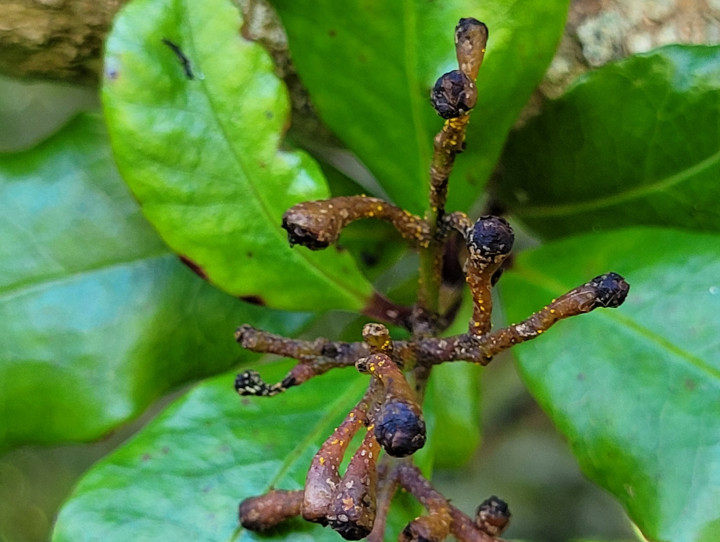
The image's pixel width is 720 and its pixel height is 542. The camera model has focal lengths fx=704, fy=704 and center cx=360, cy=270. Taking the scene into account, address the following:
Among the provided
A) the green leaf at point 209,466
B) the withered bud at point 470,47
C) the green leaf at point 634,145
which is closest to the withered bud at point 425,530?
the green leaf at point 209,466

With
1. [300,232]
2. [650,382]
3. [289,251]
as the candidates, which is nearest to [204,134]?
[289,251]

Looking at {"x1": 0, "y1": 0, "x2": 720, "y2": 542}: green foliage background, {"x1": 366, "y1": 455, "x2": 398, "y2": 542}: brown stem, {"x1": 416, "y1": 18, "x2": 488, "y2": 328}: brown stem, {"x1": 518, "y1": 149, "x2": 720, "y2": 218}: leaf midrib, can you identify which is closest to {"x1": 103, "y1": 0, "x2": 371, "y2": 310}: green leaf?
{"x1": 0, "y1": 0, "x2": 720, "y2": 542}: green foliage background

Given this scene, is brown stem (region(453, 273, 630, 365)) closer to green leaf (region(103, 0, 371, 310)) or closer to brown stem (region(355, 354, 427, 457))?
brown stem (region(355, 354, 427, 457))

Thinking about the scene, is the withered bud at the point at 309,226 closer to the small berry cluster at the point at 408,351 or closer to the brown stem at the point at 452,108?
the small berry cluster at the point at 408,351

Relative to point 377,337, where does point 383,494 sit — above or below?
below

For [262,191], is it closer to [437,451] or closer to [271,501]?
[271,501]

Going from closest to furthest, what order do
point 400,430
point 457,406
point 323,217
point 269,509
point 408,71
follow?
point 400,430
point 323,217
point 269,509
point 408,71
point 457,406

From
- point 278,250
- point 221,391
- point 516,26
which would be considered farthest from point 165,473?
point 516,26

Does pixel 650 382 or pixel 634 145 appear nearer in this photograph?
pixel 650 382

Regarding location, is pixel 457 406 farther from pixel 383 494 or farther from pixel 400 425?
pixel 400 425
